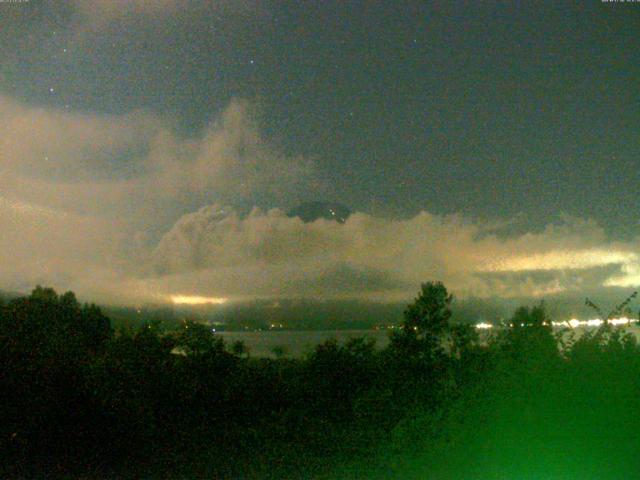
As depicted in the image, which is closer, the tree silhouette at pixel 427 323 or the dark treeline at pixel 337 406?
the dark treeline at pixel 337 406

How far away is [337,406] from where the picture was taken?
19719 millimetres

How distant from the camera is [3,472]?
12.3 m

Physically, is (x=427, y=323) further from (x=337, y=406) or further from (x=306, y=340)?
(x=306, y=340)

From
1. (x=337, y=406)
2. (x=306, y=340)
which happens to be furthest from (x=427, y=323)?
(x=306, y=340)

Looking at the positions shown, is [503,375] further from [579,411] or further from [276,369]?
[276,369]

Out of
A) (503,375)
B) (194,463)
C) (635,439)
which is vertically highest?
(503,375)

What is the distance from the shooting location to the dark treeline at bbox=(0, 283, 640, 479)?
11.0 m

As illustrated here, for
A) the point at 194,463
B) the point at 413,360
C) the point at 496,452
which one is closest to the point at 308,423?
the point at 413,360

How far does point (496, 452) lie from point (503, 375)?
1.30 metres

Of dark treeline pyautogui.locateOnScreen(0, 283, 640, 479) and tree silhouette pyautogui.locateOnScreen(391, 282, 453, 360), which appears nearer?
dark treeline pyautogui.locateOnScreen(0, 283, 640, 479)

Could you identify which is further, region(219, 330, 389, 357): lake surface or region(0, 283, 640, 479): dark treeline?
region(219, 330, 389, 357): lake surface

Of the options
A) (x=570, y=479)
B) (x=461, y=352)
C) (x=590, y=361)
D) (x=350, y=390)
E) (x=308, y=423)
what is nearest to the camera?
(x=570, y=479)

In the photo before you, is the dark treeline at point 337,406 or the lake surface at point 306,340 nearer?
the dark treeline at point 337,406

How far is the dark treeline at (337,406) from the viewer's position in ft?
36.0
